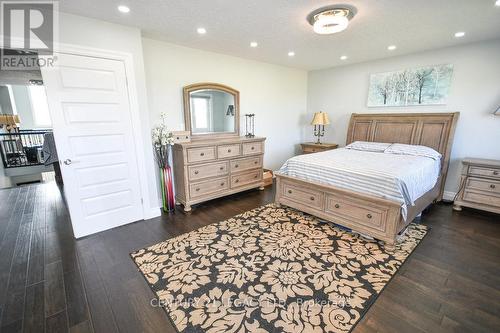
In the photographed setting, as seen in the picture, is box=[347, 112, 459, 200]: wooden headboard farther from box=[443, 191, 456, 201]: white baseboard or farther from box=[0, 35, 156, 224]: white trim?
box=[0, 35, 156, 224]: white trim

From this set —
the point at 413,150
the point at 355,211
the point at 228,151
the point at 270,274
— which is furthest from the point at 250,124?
the point at 270,274

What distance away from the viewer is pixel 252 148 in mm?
4137

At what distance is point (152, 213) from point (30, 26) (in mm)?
2440

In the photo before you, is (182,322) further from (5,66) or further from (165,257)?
(5,66)

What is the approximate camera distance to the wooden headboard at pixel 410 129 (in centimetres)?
364

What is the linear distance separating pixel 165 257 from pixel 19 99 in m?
10.5

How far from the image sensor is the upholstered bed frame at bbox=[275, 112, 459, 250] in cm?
249

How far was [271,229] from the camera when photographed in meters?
2.92

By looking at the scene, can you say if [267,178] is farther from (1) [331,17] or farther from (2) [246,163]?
(1) [331,17]

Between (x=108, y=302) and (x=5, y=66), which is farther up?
(x=5, y=66)

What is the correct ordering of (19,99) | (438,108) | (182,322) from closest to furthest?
(182,322) → (438,108) → (19,99)

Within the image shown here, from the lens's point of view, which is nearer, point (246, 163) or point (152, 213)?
point (152, 213)

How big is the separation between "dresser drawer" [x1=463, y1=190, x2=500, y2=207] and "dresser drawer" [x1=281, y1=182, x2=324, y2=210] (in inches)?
90.9

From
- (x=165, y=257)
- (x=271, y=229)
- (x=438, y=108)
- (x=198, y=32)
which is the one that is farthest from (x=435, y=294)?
(x=198, y=32)
